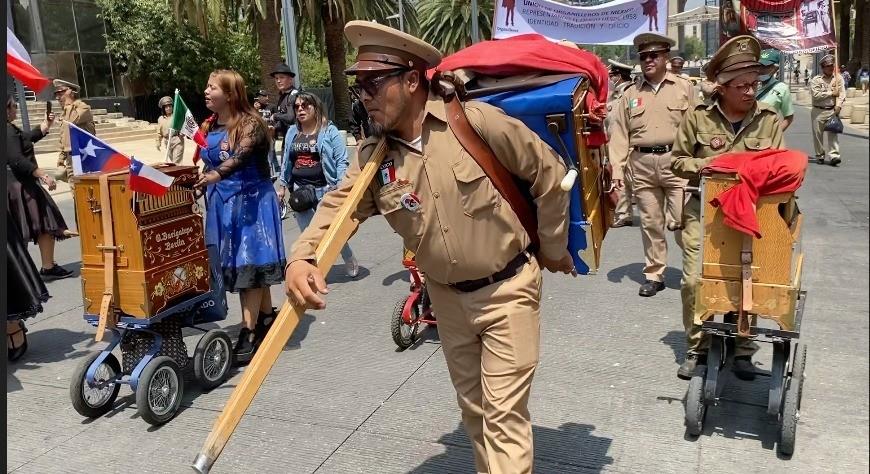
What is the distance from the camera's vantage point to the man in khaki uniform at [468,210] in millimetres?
2650

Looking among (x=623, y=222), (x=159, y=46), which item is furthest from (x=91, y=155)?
(x=159, y=46)

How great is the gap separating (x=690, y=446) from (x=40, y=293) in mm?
4559

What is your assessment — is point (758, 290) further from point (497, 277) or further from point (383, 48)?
point (383, 48)

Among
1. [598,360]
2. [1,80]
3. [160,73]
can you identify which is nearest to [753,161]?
[598,360]

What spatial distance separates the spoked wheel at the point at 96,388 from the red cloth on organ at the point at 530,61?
2806mm

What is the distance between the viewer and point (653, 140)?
620 centimetres

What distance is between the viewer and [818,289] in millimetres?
6137

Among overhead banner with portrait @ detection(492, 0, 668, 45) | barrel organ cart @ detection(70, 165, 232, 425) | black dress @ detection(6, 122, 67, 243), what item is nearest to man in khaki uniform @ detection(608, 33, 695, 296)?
overhead banner with portrait @ detection(492, 0, 668, 45)

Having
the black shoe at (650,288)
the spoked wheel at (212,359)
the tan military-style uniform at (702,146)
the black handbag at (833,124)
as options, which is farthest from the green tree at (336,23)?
the tan military-style uniform at (702,146)

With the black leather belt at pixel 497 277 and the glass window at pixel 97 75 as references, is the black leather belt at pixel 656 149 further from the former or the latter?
the glass window at pixel 97 75

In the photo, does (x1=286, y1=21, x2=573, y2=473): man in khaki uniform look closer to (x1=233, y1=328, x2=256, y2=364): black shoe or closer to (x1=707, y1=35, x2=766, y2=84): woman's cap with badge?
(x1=707, y1=35, x2=766, y2=84): woman's cap with badge

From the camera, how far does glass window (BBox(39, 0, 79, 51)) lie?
2994 centimetres

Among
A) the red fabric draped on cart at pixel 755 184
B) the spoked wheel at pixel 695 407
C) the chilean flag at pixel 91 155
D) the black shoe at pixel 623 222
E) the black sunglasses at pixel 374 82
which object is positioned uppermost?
the black sunglasses at pixel 374 82

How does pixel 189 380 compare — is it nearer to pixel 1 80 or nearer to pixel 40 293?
pixel 40 293
